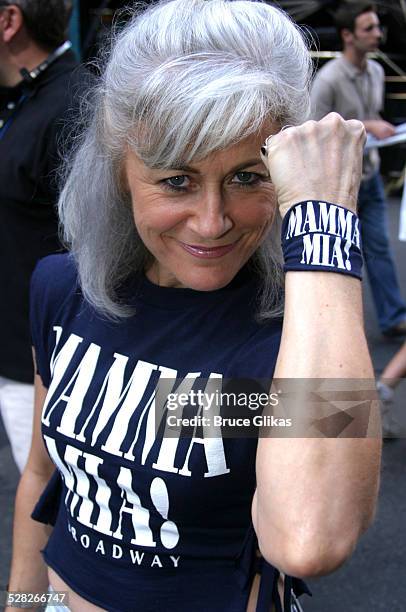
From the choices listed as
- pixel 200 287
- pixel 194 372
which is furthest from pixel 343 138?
pixel 194 372

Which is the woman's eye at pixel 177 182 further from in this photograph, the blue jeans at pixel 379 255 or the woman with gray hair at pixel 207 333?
the blue jeans at pixel 379 255

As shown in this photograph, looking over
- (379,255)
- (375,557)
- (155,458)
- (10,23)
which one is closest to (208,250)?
(155,458)

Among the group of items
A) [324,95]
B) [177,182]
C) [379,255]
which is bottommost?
[379,255]

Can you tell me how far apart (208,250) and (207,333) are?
144mm

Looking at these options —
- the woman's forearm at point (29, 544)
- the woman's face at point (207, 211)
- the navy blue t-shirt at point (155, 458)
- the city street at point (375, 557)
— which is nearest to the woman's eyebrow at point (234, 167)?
the woman's face at point (207, 211)

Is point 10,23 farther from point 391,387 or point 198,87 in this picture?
point 391,387

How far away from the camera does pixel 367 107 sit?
16.9 ft

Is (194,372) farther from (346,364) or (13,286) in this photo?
(13,286)

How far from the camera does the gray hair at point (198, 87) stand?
47.1 inches

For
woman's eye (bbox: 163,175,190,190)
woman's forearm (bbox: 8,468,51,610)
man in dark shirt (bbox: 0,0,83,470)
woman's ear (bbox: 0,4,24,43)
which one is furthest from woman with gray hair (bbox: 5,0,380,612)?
woman's ear (bbox: 0,4,24,43)

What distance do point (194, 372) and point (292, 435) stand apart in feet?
0.90

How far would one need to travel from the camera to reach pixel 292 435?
3.55 feet

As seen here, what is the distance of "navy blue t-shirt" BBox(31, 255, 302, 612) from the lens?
1269 mm

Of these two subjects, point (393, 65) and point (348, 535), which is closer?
point (348, 535)
